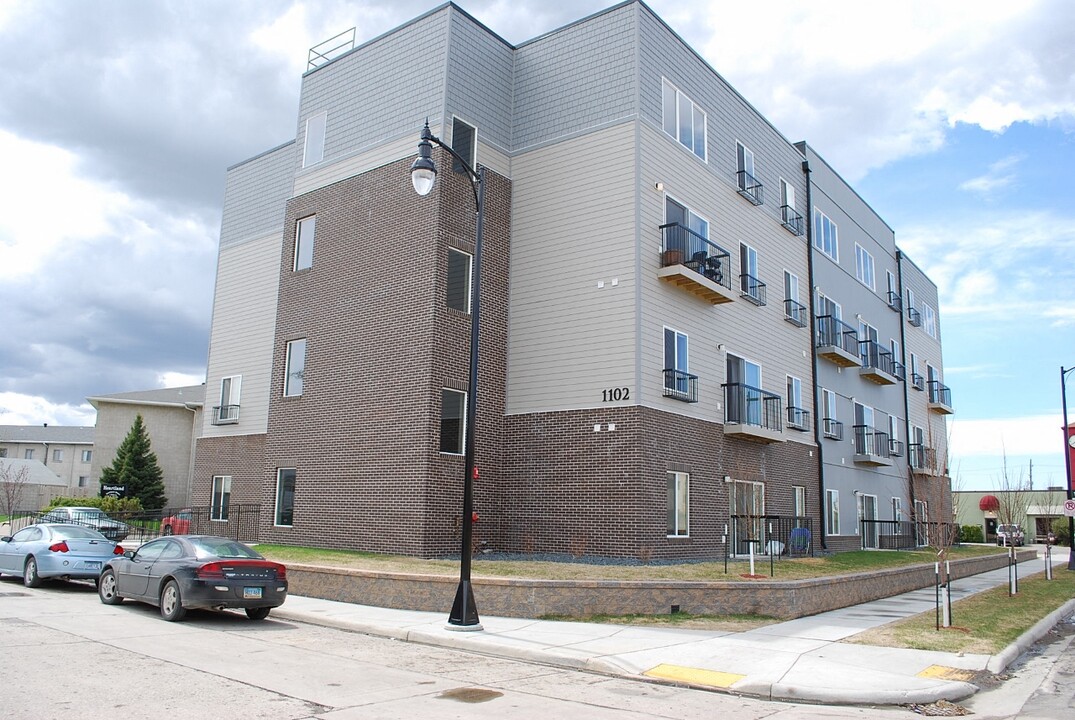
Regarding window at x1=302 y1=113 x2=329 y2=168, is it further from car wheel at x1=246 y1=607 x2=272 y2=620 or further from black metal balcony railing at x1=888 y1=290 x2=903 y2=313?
black metal balcony railing at x1=888 y1=290 x2=903 y2=313

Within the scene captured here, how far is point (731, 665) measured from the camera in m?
10.8

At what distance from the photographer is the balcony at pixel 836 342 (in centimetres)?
3070

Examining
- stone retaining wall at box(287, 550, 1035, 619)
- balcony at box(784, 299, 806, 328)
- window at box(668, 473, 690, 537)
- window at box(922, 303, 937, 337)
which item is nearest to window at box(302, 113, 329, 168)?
stone retaining wall at box(287, 550, 1035, 619)

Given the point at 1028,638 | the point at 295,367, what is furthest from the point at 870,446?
the point at 295,367

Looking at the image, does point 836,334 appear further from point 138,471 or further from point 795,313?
point 138,471

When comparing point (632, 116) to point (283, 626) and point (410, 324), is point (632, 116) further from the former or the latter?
point (283, 626)

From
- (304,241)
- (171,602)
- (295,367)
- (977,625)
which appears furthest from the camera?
(304,241)

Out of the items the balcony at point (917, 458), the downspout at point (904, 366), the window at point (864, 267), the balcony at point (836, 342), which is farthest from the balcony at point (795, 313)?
the balcony at point (917, 458)

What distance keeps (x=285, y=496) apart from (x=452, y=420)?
233 inches

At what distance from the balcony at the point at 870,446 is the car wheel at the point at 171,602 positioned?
26.3 m

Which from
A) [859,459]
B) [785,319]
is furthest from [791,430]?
[859,459]

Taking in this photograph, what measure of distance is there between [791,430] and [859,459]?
21.2 ft

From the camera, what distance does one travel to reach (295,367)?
2425cm

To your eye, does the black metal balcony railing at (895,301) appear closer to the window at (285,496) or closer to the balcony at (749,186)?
the balcony at (749,186)
